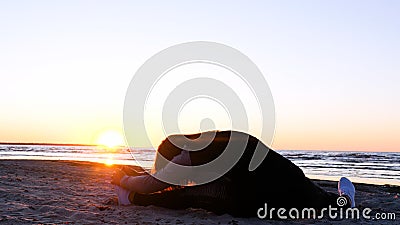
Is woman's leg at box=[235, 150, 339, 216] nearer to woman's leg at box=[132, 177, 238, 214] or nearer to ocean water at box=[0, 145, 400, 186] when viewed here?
woman's leg at box=[132, 177, 238, 214]

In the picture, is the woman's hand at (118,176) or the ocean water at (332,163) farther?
the ocean water at (332,163)

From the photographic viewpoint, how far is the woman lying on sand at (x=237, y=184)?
15.6 feet

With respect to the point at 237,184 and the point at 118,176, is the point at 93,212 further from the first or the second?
the point at 237,184

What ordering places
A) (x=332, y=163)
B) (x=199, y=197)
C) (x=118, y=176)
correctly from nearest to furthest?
(x=199, y=197) → (x=118, y=176) → (x=332, y=163)

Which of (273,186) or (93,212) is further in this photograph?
(93,212)

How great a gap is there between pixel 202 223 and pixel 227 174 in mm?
608

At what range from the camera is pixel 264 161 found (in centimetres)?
486

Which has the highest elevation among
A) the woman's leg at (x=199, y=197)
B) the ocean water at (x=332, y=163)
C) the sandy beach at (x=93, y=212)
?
the woman's leg at (x=199, y=197)

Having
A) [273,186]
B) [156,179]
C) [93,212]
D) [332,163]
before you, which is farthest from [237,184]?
[332,163]

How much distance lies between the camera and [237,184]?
4773mm

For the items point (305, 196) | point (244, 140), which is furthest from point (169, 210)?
point (305, 196)

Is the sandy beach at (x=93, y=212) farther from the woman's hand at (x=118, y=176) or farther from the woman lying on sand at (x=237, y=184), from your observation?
the woman's hand at (x=118, y=176)

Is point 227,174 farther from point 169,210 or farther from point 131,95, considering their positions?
point 131,95

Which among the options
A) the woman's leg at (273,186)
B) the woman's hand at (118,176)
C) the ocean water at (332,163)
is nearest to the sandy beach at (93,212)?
the woman's leg at (273,186)
